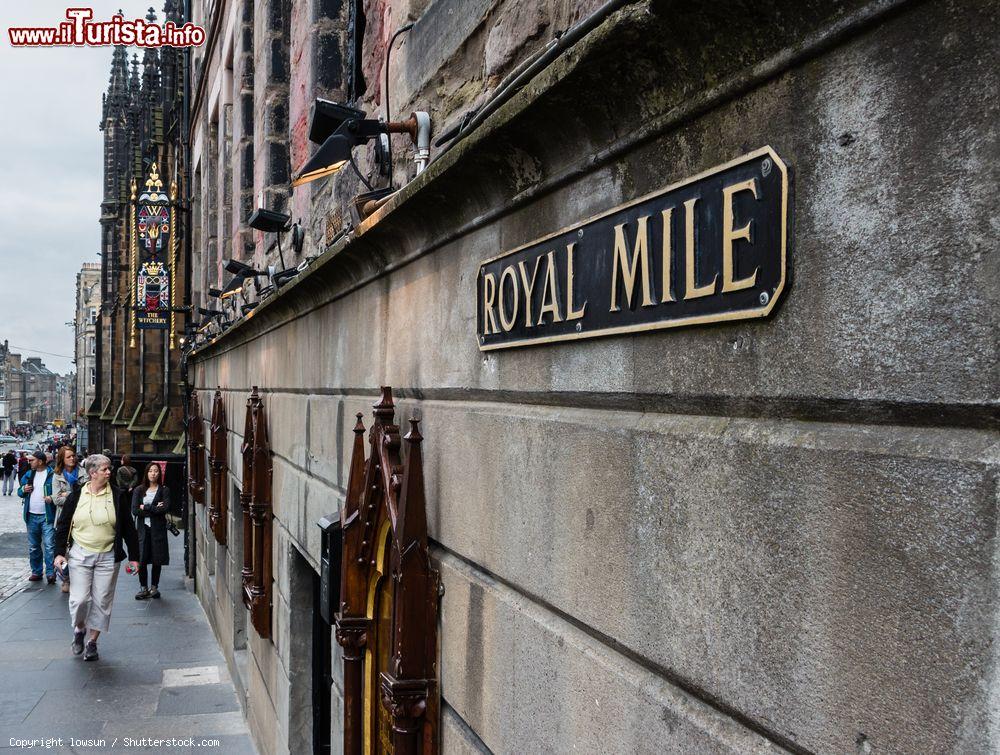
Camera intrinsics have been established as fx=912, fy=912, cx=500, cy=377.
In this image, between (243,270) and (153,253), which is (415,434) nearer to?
(243,270)

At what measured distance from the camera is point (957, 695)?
112 centimetres

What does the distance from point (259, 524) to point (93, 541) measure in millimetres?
3718

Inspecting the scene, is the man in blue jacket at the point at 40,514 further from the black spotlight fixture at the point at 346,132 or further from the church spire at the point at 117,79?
the church spire at the point at 117,79

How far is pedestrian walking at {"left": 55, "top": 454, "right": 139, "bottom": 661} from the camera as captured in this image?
9.87 m

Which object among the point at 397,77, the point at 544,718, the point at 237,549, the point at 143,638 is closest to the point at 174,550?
the point at 143,638

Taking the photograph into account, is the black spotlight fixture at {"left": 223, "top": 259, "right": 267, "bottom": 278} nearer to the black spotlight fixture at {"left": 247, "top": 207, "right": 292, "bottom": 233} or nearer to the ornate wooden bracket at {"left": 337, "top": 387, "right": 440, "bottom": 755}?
the black spotlight fixture at {"left": 247, "top": 207, "right": 292, "bottom": 233}

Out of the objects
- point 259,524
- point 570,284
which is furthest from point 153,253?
point 570,284

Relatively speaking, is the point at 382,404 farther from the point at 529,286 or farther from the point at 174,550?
the point at 174,550

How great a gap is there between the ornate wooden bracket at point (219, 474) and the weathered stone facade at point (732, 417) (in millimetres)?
8836

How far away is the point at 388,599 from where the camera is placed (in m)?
3.62

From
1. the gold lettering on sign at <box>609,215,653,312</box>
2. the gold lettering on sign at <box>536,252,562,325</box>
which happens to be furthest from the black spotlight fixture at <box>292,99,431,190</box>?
the gold lettering on sign at <box>609,215,653,312</box>

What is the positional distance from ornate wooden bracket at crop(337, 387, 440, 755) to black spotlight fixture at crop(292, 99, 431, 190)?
1049mm

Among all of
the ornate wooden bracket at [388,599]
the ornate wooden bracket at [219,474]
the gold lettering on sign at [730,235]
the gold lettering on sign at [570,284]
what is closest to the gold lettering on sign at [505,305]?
the gold lettering on sign at [570,284]

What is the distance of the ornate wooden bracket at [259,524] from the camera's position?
7047mm
